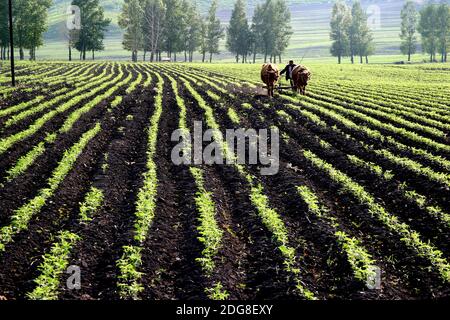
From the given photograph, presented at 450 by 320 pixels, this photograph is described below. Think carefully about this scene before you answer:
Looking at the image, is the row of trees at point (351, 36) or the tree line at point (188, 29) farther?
the row of trees at point (351, 36)

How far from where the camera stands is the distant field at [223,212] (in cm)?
838

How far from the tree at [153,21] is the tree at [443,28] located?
58965 millimetres

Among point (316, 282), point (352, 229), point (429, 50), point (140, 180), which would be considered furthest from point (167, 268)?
point (429, 50)

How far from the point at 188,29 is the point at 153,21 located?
38.1 feet

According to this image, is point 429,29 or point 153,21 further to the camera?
point 429,29

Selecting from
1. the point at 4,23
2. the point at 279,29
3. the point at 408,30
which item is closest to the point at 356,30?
the point at 408,30

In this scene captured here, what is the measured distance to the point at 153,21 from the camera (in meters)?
97.2

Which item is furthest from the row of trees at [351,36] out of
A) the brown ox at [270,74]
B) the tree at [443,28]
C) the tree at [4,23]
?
the brown ox at [270,74]

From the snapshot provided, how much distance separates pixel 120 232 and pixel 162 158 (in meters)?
6.02

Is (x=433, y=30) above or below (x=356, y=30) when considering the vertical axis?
below

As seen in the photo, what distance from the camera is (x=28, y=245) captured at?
9.48 metres

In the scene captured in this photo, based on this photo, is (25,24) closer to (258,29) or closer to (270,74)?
(258,29)

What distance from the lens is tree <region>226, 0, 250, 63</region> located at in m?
103

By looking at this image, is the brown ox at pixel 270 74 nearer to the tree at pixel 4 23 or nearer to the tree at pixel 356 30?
the tree at pixel 4 23
